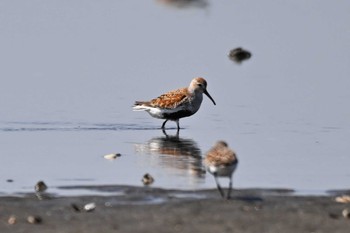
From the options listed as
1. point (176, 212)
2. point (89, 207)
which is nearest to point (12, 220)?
point (89, 207)

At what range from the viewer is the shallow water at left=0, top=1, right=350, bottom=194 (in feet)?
51.2

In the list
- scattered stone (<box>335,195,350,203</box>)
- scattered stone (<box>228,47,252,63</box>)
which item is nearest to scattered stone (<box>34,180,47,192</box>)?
scattered stone (<box>335,195,350,203</box>)

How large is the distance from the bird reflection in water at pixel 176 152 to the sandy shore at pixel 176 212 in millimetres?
1911

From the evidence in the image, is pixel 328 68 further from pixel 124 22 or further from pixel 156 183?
pixel 156 183

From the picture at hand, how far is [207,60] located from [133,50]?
7.51 feet

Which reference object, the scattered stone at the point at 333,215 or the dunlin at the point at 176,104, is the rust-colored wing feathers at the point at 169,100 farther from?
the scattered stone at the point at 333,215

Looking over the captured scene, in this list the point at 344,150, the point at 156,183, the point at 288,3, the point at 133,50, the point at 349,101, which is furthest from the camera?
the point at 288,3

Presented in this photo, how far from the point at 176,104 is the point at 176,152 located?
170 inches

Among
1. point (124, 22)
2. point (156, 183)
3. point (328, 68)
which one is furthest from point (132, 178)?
point (124, 22)

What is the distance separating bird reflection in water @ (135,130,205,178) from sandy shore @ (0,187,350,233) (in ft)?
6.27

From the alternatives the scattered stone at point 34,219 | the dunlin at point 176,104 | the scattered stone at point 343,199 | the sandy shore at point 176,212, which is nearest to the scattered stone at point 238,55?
the dunlin at point 176,104

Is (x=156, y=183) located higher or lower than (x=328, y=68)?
lower

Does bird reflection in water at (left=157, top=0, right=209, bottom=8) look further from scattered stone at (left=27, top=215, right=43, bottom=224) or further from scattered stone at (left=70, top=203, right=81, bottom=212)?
scattered stone at (left=27, top=215, right=43, bottom=224)

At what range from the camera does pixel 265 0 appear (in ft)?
129
